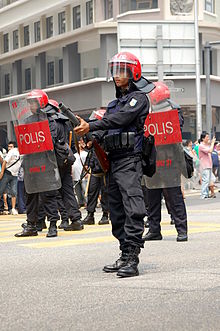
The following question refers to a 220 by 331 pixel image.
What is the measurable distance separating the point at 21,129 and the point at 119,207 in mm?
3787

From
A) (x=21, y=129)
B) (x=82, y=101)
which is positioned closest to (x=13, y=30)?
(x=82, y=101)

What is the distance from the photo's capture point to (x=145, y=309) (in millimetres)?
5164

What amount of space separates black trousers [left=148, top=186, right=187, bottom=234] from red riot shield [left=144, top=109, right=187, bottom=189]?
0.12 meters

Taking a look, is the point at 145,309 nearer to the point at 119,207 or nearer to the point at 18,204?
the point at 119,207

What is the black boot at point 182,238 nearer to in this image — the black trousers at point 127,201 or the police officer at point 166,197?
the police officer at point 166,197

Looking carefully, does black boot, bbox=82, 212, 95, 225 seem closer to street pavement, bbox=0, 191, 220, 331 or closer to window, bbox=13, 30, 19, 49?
street pavement, bbox=0, 191, 220, 331

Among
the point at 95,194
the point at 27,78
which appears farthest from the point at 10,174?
the point at 27,78

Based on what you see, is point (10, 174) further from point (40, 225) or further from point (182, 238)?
point (182, 238)

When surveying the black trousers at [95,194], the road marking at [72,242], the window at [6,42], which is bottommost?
the road marking at [72,242]

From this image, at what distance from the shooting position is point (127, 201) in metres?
6.75

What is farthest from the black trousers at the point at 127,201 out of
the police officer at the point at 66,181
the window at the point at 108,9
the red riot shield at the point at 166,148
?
the window at the point at 108,9

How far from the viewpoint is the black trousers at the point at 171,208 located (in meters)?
9.44

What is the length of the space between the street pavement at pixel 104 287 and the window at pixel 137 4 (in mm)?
25948

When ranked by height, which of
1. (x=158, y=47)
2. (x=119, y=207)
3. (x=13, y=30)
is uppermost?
(x=13, y=30)
